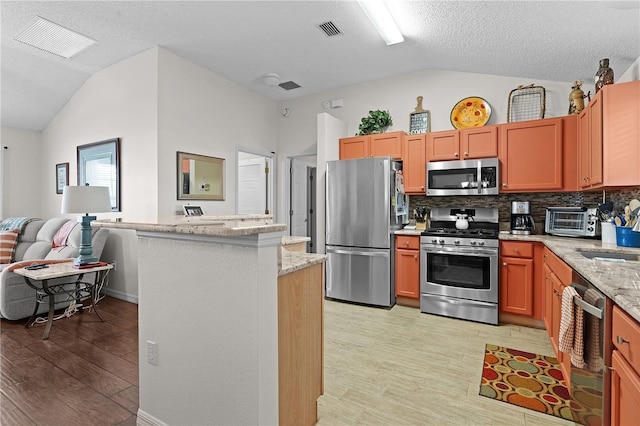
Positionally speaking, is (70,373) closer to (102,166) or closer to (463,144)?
(102,166)

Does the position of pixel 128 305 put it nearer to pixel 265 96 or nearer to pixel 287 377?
pixel 287 377

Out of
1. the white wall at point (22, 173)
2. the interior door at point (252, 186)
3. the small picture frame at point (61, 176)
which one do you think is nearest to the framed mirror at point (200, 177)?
the interior door at point (252, 186)

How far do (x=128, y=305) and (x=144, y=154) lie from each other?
190 cm

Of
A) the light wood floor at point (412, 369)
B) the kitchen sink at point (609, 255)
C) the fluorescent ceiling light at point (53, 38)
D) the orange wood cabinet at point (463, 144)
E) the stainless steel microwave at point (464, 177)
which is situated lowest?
the light wood floor at point (412, 369)

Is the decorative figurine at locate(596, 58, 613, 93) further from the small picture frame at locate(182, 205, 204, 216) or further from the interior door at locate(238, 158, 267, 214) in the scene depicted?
the interior door at locate(238, 158, 267, 214)

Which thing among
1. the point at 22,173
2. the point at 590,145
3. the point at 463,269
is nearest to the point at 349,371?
the point at 463,269

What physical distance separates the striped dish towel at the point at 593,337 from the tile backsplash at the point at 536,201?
2.05 meters

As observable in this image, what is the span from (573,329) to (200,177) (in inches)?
159

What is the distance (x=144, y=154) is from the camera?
3.75 meters

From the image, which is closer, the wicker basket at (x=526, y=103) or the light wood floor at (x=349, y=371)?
the light wood floor at (x=349, y=371)

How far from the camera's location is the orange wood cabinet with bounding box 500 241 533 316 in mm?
3113

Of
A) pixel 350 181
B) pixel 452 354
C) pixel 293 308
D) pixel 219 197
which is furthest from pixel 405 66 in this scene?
pixel 293 308

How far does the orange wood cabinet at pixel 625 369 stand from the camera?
1.01 metres

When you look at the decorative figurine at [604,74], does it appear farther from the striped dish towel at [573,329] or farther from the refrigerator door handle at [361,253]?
the refrigerator door handle at [361,253]
